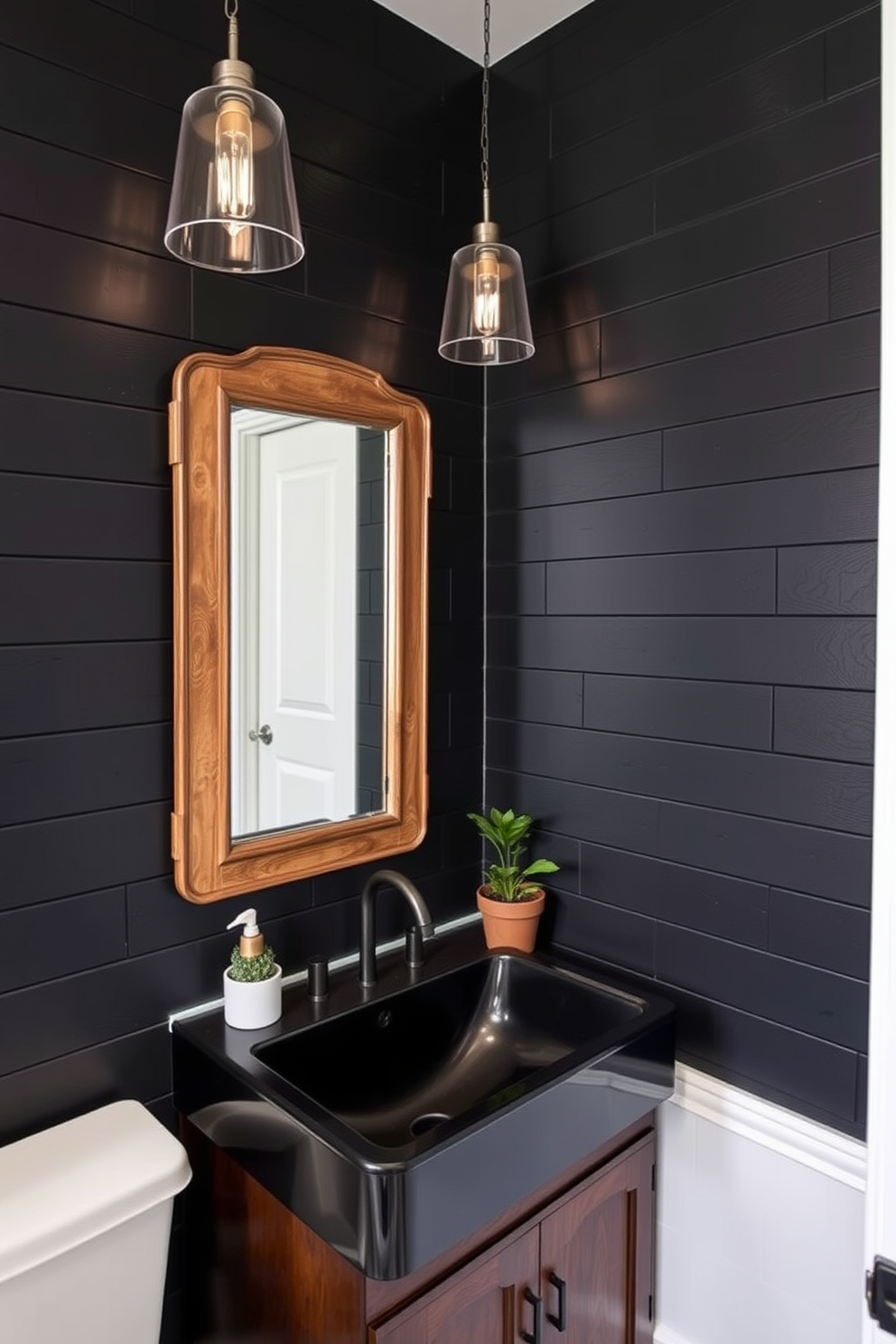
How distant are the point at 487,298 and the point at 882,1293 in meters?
1.40

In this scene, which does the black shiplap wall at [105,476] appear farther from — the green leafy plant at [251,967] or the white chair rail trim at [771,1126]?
the white chair rail trim at [771,1126]

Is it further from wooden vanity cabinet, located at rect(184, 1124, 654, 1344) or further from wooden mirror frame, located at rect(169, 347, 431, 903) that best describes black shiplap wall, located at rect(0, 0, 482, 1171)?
wooden vanity cabinet, located at rect(184, 1124, 654, 1344)

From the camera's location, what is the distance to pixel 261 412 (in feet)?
5.03

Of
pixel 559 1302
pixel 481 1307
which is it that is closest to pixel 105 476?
pixel 481 1307

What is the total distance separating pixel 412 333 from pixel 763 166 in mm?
697

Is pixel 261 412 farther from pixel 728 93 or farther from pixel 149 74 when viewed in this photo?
pixel 728 93

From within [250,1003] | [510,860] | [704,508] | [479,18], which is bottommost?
[250,1003]

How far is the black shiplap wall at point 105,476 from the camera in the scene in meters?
1.28

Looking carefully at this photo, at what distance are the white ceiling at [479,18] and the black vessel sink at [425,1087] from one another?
1865mm

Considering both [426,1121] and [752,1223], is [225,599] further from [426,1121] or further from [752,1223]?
[752,1223]

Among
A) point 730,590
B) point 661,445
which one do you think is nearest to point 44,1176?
point 730,590

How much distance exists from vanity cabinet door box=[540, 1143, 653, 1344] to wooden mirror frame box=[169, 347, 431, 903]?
70 centimetres

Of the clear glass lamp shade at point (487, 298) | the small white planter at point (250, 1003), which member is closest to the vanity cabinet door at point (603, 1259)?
the small white planter at point (250, 1003)

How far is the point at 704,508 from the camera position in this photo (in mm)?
1547
